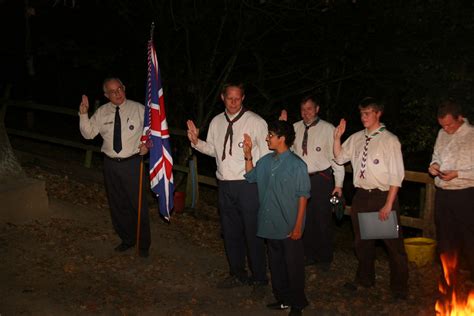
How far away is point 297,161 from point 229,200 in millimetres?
1063

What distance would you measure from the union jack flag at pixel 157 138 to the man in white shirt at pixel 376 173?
208 centimetres

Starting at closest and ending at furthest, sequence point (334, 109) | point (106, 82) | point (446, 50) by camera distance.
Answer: point (106, 82) < point (446, 50) < point (334, 109)

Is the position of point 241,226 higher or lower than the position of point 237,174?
lower

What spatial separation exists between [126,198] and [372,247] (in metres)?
2.90

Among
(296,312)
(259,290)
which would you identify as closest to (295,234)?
(296,312)

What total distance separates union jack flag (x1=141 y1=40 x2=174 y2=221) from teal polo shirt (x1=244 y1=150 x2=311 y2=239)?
1.86 meters

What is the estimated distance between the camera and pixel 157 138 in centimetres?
736

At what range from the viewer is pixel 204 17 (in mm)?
11391

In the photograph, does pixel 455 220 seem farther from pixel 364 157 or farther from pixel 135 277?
pixel 135 277

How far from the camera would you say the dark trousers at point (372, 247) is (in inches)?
247

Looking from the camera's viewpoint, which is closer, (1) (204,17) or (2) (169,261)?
(2) (169,261)

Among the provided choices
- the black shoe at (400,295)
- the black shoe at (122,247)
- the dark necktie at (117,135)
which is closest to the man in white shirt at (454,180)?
the black shoe at (400,295)

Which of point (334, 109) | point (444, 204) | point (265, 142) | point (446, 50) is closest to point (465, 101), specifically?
point (446, 50)

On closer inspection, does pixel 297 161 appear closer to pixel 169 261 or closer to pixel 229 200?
pixel 229 200
